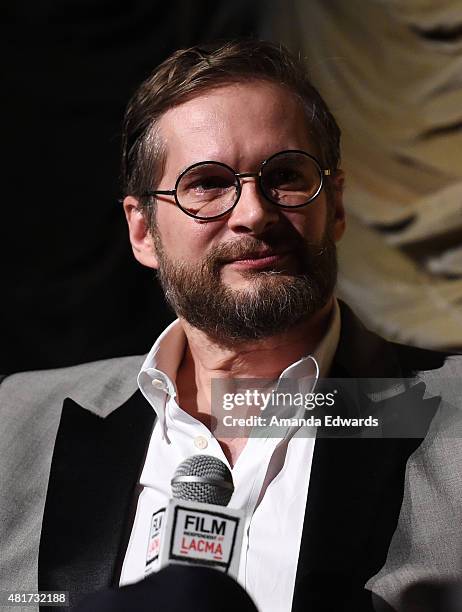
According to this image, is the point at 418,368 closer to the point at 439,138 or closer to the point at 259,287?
the point at 259,287

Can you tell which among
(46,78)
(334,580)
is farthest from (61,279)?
(334,580)

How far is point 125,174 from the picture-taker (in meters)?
2.18

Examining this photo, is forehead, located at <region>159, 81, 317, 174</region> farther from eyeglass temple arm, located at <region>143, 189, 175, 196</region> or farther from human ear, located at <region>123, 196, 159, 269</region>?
human ear, located at <region>123, 196, 159, 269</region>

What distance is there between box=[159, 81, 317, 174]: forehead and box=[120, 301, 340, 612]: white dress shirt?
0.41 metres

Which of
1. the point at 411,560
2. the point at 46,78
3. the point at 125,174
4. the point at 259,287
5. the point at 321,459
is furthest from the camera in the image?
the point at 46,78

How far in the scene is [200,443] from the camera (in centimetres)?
182

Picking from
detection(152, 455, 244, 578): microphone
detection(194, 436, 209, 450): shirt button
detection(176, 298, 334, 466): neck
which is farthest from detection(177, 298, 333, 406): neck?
detection(152, 455, 244, 578): microphone

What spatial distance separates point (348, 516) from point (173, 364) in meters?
0.64

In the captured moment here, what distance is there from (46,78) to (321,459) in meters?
1.75

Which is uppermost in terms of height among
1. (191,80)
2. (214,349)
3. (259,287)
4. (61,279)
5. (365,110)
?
(191,80)

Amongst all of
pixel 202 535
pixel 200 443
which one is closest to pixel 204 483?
pixel 202 535

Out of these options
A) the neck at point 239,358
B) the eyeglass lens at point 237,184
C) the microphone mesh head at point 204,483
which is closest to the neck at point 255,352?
the neck at point 239,358

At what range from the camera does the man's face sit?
5.88 feet

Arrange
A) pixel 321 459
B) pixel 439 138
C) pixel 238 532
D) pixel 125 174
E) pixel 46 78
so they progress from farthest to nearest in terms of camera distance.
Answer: pixel 46 78
pixel 439 138
pixel 125 174
pixel 321 459
pixel 238 532
